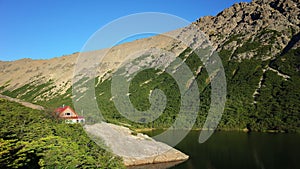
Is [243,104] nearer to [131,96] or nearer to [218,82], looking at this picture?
[218,82]

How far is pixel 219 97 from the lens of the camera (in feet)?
388

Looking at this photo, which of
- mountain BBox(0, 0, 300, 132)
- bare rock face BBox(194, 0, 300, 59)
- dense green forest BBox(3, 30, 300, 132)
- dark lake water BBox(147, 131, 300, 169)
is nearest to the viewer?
dark lake water BBox(147, 131, 300, 169)

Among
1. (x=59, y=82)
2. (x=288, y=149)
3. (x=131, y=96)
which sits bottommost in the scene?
(x=288, y=149)

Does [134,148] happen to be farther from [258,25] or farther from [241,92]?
[258,25]

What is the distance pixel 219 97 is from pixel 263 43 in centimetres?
5047

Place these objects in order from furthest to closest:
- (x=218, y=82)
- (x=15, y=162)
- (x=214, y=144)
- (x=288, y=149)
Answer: (x=218, y=82) → (x=214, y=144) → (x=288, y=149) → (x=15, y=162)

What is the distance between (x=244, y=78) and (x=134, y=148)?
9373 cm

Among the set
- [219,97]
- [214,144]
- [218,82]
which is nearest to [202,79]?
[218,82]

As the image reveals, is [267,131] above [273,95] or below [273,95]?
below

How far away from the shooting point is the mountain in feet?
335

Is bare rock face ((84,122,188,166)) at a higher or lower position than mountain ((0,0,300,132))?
lower

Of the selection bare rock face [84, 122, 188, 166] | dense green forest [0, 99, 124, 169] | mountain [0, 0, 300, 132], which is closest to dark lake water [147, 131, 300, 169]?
bare rock face [84, 122, 188, 166]

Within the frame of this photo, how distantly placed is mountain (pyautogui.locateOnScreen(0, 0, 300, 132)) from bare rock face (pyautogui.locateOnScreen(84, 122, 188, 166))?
49230 millimetres

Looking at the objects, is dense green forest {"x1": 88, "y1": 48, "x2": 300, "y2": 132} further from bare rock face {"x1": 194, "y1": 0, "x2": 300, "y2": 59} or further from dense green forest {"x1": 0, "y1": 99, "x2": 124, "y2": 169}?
dense green forest {"x1": 0, "y1": 99, "x2": 124, "y2": 169}
